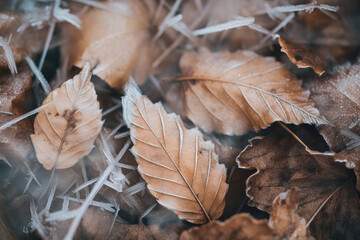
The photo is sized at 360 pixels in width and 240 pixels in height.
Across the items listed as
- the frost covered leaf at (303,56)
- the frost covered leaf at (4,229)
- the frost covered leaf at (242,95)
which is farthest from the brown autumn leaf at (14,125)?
the frost covered leaf at (303,56)

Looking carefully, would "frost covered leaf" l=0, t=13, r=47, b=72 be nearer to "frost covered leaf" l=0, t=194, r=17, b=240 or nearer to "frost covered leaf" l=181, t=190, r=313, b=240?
"frost covered leaf" l=0, t=194, r=17, b=240

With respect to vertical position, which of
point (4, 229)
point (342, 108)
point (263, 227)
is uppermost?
point (342, 108)

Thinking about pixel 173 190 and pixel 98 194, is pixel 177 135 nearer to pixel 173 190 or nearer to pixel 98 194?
pixel 173 190

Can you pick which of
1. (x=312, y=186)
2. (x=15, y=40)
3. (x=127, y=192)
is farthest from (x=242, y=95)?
(x=15, y=40)

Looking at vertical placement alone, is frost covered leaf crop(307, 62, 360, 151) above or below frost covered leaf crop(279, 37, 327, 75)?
below

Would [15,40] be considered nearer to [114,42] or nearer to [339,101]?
[114,42]

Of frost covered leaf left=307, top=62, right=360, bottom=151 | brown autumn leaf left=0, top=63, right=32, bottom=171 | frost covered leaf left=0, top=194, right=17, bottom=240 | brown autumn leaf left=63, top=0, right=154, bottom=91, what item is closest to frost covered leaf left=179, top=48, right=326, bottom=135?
frost covered leaf left=307, top=62, right=360, bottom=151
